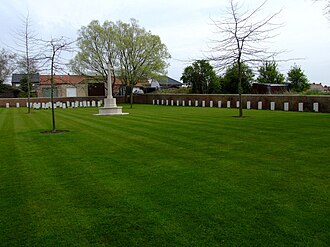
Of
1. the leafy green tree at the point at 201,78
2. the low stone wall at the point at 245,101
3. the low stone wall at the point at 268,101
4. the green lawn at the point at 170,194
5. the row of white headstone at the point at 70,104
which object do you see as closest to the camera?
the green lawn at the point at 170,194

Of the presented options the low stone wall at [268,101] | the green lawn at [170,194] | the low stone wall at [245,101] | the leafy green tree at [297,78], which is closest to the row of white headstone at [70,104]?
the low stone wall at [245,101]

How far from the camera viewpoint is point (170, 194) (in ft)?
17.1

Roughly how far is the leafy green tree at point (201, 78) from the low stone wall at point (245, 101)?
4.66 metres

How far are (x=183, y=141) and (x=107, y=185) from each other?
4.38 metres

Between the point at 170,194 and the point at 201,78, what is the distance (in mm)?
38271

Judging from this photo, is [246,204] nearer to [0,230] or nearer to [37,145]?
[0,230]

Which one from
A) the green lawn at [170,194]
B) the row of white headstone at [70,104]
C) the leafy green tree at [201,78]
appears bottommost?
the green lawn at [170,194]

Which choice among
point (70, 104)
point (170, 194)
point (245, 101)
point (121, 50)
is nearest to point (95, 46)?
point (121, 50)

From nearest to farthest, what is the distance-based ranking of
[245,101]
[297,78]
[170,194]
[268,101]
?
[170,194], [268,101], [245,101], [297,78]

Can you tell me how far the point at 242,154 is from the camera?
25.7 feet

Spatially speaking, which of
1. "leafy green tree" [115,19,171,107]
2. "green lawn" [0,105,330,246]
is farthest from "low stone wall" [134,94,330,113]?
"green lawn" [0,105,330,246]

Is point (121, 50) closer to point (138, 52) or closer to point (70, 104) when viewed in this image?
point (138, 52)

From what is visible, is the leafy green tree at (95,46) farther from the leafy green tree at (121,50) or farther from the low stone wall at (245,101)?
the low stone wall at (245,101)

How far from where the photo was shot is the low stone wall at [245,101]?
20.9 meters
